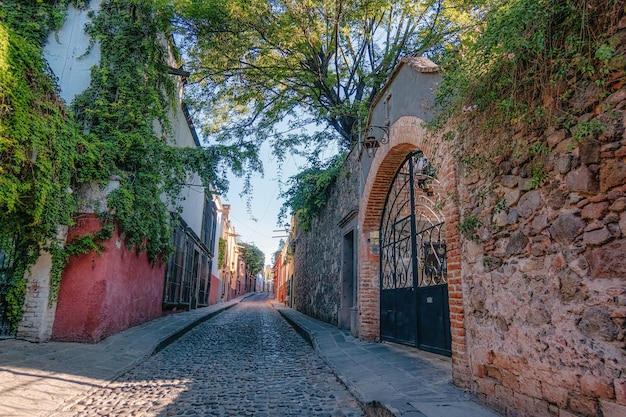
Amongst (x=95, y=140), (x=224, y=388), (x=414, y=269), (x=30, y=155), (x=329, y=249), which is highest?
(x=95, y=140)

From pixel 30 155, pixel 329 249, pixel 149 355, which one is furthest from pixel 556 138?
pixel 329 249

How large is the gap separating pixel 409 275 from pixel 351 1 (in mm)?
7720

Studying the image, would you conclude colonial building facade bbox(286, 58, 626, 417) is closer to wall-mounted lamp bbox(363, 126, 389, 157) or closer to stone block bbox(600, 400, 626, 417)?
stone block bbox(600, 400, 626, 417)

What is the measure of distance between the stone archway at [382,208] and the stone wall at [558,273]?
16.8 inches

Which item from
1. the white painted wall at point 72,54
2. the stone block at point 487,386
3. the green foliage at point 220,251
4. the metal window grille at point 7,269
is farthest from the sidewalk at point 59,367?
the green foliage at point 220,251

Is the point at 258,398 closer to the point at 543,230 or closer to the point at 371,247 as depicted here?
the point at 543,230

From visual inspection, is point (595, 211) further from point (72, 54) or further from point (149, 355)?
point (72, 54)

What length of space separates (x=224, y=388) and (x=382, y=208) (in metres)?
4.30

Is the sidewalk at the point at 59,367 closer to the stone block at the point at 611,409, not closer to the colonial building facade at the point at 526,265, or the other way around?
the colonial building facade at the point at 526,265

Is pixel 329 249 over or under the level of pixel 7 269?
over

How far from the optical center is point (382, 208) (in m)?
7.46

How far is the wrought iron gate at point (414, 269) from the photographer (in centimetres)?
538

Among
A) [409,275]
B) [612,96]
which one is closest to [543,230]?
[612,96]

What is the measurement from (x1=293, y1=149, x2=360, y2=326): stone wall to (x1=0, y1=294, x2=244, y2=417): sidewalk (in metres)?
4.44
